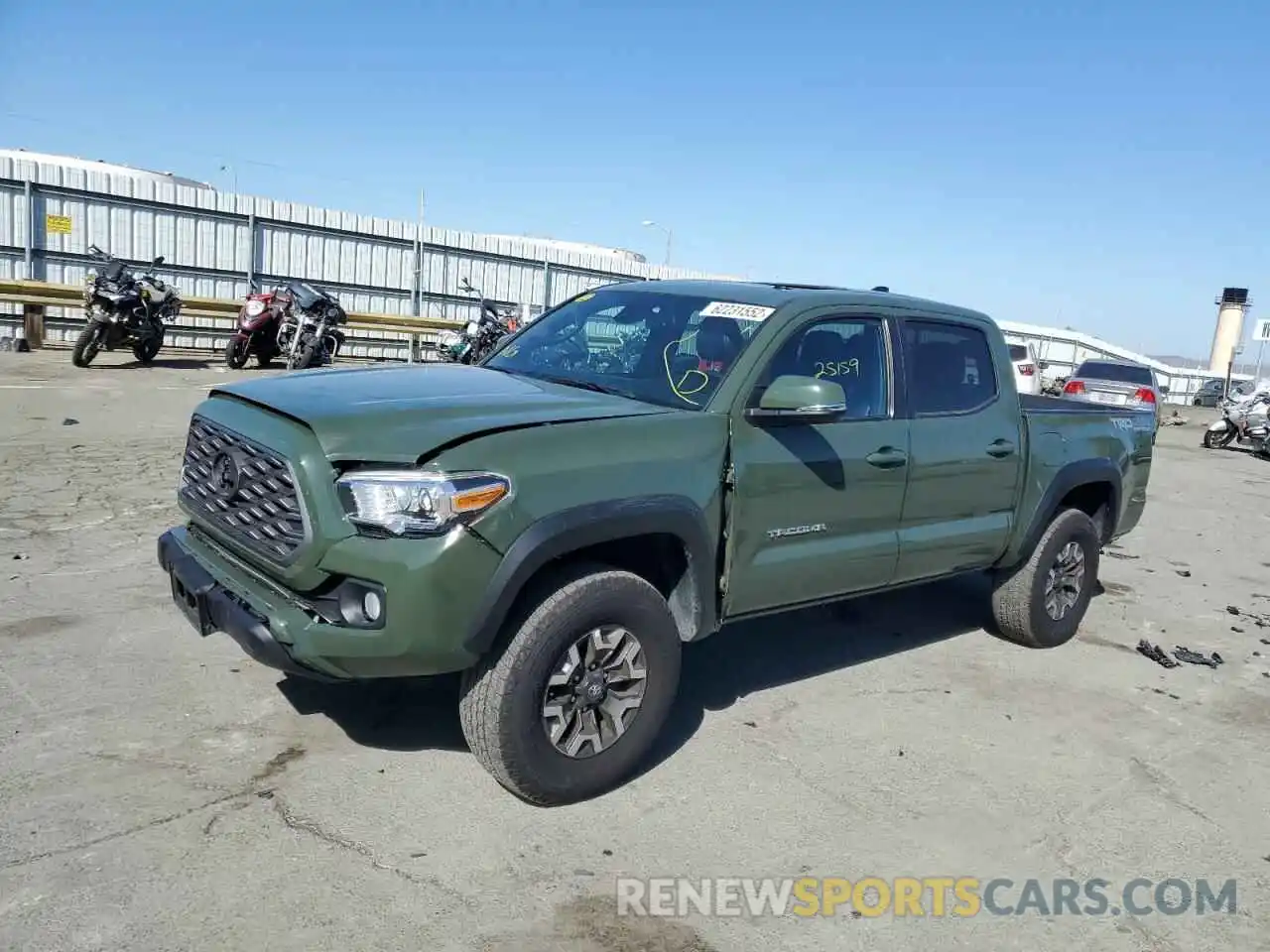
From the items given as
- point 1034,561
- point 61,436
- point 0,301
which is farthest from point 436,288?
point 1034,561

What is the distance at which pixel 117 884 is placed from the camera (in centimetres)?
291

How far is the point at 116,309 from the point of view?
1420cm

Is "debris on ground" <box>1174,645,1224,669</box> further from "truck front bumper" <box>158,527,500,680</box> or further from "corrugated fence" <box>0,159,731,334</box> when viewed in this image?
"corrugated fence" <box>0,159,731,334</box>

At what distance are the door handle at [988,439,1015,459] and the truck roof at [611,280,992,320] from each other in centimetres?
71

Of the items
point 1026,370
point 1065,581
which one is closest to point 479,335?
point 1026,370

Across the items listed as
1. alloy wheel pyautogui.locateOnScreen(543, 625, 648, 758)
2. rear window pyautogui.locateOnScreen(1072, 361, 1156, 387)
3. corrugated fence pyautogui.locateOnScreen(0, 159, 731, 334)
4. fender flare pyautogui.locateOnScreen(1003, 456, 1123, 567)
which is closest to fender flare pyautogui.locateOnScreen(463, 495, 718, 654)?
alloy wheel pyautogui.locateOnScreen(543, 625, 648, 758)

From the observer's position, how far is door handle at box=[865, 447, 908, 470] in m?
4.51

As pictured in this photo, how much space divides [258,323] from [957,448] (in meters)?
13.2

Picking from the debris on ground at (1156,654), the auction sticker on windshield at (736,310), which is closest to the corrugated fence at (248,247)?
the auction sticker on windshield at (736,310)

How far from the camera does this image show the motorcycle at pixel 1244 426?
19.8 metres

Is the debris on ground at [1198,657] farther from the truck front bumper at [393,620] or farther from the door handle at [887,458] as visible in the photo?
the truck front bumper at [393,620]

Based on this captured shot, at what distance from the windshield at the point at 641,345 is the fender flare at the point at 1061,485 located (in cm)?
223

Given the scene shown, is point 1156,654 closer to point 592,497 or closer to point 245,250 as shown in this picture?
point 592,497

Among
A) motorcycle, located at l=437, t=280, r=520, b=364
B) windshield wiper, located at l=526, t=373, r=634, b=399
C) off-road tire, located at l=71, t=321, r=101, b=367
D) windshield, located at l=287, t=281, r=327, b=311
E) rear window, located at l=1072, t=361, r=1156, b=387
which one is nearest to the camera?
windshield wiper, located at l=526, t=373, r=634, b=399
